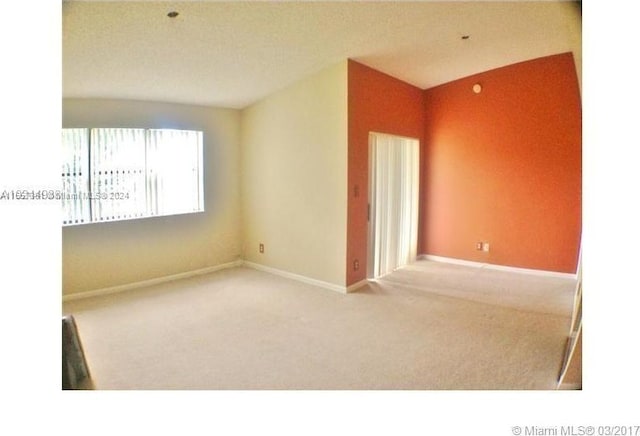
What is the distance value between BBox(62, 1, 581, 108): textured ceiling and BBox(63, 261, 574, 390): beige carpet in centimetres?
186

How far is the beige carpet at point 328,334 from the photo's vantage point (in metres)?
2.02

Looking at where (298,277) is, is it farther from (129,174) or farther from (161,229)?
(129,174)

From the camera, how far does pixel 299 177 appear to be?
382cm

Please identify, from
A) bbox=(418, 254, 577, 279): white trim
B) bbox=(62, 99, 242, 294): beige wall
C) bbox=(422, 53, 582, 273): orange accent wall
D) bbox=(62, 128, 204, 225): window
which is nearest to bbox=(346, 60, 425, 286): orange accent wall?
bbox=(422, 53, 582, 273): orange accent wall

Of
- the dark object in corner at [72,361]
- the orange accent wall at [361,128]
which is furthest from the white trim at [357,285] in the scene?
the dark object in corner at [72,361]

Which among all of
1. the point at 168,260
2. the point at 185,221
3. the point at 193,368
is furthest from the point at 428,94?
the point at 193,368

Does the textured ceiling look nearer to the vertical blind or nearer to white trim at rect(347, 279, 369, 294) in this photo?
the vertical blind

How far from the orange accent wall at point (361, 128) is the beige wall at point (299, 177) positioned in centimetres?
7

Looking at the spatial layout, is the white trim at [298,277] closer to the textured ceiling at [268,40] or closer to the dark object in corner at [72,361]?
the textured ceiling at [268,40]

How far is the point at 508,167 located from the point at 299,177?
2365 millimetres

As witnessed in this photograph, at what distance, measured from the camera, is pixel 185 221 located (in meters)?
4.01

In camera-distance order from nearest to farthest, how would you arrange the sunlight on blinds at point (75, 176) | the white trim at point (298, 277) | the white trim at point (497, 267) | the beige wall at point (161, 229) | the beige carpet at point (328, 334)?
the beige carpet at point (328, 334) < the sunlight on blinds at point (75, 176) < the beige wall at point (161, 229) < the white trim at point (298, 277) < the white trim at point (497, 267)

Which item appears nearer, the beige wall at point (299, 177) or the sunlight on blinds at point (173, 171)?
the beige wall at point (299, 177)

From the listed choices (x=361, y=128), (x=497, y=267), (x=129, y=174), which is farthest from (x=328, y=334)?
(x=497, y=267)
